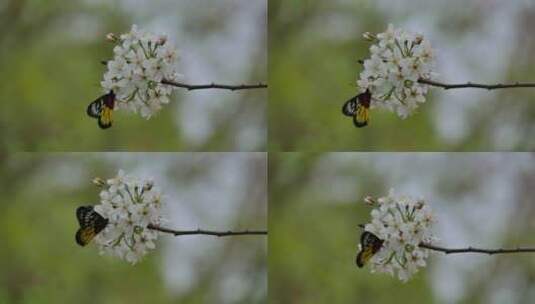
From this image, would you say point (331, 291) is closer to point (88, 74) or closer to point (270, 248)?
point (270, 248)

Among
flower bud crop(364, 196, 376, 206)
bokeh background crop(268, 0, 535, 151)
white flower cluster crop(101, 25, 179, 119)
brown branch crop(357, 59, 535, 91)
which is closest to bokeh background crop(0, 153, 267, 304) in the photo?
white flower cluster crop(101, 25, 179, 119)

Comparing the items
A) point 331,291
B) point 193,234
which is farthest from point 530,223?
point 193,234

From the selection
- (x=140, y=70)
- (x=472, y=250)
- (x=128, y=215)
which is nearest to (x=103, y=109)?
(x=140, y=70)

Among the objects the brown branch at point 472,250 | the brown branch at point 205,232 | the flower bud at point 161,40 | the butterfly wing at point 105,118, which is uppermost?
the flower bud at point 161,40

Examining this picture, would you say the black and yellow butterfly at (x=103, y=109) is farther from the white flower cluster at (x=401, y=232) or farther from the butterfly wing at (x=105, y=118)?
the white flower cluster at (x=401, y=232)

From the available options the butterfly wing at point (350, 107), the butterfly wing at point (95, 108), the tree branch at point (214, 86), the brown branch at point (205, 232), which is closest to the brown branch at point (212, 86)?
the tree branch at point (214, 86)

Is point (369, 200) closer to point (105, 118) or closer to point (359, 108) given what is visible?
point (359, 108)
